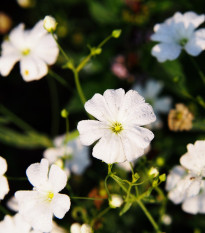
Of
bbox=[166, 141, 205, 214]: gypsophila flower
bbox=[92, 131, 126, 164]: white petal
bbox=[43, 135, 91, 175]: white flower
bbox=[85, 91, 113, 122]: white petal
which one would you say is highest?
bbox=[43, 135, 91, 175]: white flower

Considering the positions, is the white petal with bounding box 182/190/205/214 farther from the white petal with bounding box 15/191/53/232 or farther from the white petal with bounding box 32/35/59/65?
the white petal with bounding box 32/35/59/65

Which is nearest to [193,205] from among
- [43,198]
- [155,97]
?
[43,198]

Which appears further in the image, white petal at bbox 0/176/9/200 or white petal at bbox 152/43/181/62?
white petal at bbox 152/43/181/62

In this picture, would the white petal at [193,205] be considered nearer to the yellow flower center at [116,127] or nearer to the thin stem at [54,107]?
the yellow flower center at [116,127]

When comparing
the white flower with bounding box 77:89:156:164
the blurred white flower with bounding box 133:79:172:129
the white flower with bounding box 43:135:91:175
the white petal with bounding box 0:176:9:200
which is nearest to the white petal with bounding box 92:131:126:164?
the white flower with bounding box 77:89:156:164

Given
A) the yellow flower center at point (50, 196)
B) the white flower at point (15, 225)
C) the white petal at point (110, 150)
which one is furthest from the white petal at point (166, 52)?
the white flower at point (15, 225)

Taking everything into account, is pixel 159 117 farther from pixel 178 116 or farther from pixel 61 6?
pixel 61 6

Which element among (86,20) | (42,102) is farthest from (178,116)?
(86,20)

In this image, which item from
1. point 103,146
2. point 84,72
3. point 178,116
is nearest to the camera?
point 103,146
